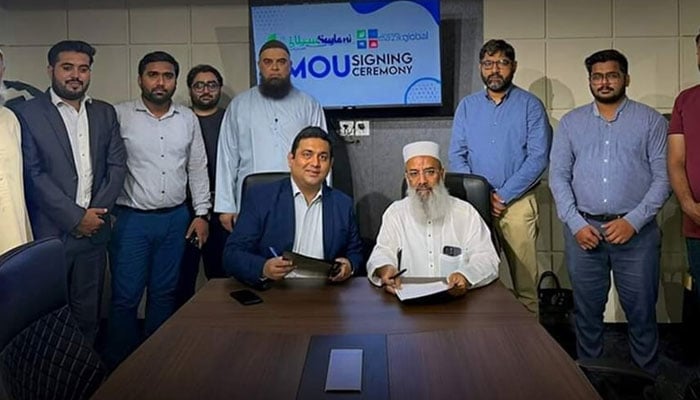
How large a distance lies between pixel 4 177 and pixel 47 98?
54cm

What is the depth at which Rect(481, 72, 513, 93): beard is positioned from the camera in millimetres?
3295

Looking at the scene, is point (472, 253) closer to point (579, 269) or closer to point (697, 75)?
point (579, 269)

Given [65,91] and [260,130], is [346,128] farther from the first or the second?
[65,91]

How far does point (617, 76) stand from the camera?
9.84 feet

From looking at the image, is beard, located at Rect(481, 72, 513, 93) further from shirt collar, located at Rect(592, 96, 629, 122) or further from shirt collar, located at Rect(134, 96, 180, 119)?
shirt collar, located at Rect(134, 96, 180, 119)

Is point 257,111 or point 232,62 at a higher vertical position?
point 232,62

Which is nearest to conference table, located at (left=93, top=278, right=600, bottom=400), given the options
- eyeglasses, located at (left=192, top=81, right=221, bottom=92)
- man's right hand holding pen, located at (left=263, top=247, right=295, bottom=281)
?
man's right hand holding pen, located at (left=263, top=247, right=295, bottom=281)

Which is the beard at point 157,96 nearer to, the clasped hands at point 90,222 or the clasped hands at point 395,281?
the clasped hands at point 90,222

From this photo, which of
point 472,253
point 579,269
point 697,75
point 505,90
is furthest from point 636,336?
point 697,75

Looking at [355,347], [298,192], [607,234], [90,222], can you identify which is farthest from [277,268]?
[607,234]

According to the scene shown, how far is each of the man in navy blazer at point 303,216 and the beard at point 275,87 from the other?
0.89 m

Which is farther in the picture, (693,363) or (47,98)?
(693,363)

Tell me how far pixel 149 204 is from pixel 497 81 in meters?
1.94

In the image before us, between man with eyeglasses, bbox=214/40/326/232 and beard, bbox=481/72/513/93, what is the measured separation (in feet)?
3.25
